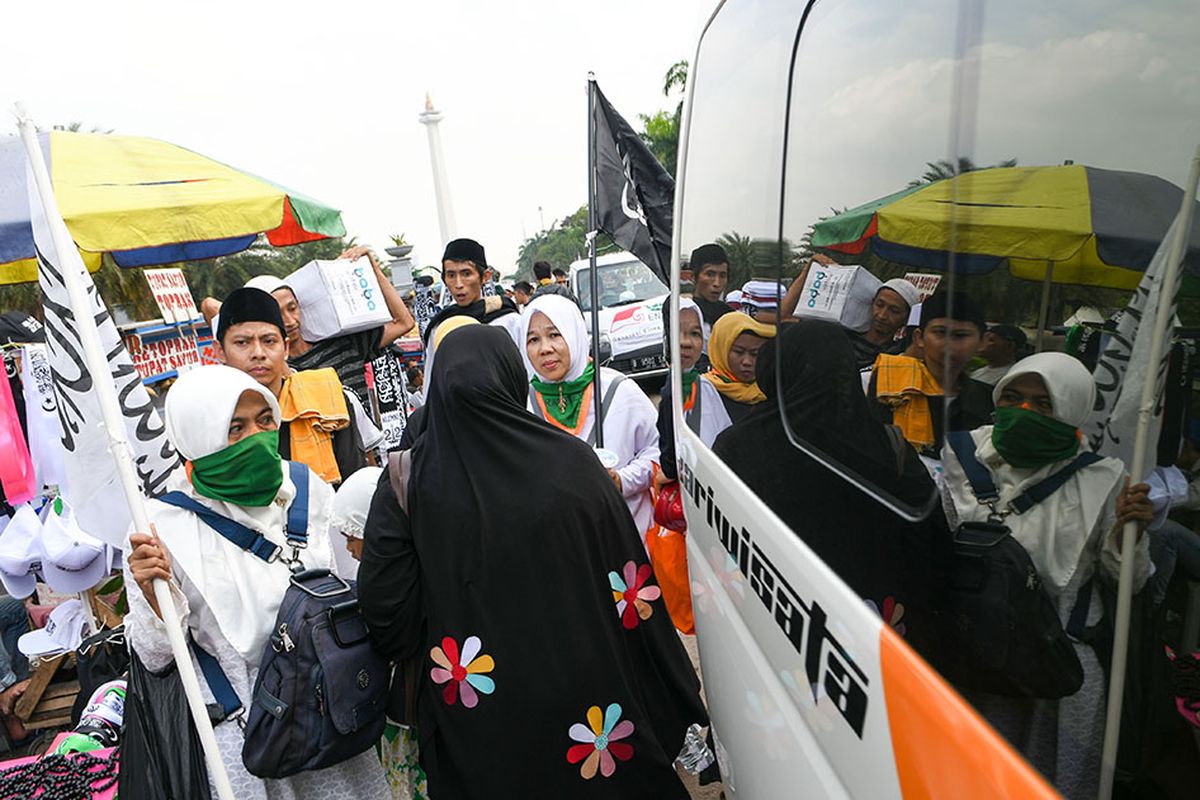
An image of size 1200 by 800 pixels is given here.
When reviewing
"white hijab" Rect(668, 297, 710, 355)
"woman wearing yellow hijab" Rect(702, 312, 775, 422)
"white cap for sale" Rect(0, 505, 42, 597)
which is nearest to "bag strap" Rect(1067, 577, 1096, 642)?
"woman wearing yellow hijab" Rect(702, 312, 775, 422)

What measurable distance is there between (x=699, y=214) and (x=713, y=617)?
1080 mm

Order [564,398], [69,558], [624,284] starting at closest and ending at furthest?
[564,398]
[69,558]
[624,284]

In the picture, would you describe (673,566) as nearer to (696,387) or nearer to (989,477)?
(696,387)

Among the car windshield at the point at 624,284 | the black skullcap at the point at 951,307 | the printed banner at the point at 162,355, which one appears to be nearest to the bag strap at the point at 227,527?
the black skullcap at the point at 951,307

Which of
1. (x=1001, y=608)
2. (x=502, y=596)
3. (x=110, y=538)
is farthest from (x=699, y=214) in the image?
(x=110, y=538)

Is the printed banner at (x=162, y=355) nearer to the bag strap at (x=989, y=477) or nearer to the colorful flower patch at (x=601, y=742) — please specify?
the colorful flower patch at (x=601, y=742)

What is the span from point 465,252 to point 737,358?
3.59 metres

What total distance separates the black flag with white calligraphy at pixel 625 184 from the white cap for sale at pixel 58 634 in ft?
11.5

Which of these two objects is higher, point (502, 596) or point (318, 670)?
point (502, 596)

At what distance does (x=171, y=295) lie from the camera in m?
6.46

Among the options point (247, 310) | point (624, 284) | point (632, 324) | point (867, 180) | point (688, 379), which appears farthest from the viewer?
point (624, 284)

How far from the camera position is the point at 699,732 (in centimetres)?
319

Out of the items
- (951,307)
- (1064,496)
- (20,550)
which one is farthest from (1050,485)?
(20,550)

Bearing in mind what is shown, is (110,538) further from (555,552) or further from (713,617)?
(713,617)
